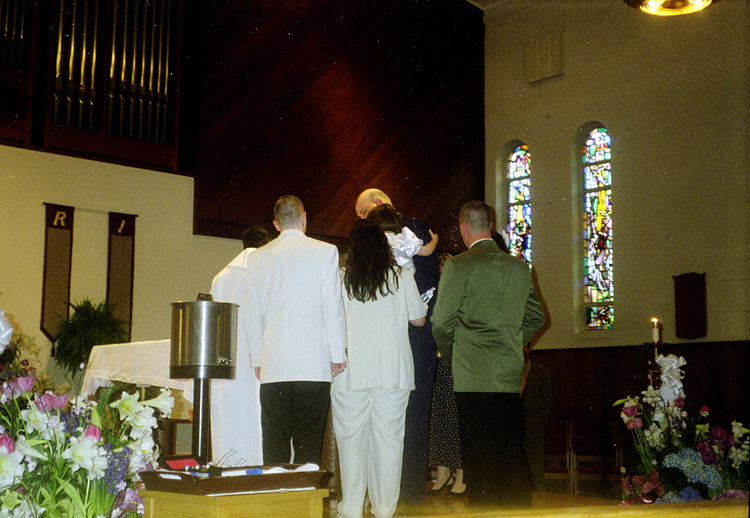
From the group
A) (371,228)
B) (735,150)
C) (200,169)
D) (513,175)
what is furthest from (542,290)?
(371,228)

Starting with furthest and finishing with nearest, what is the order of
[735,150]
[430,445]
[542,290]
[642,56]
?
[542,290]
[642,56]
[735,150]
[430,445]

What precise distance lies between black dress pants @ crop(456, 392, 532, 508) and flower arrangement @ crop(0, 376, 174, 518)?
1641mm

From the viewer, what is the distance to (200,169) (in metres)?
8.33

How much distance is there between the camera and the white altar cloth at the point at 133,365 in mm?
5020

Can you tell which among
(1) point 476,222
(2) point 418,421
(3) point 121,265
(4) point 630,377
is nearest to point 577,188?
(4) point 630,377

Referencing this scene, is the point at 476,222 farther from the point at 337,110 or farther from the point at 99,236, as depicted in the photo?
the point at 337,110

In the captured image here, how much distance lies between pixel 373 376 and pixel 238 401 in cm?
101

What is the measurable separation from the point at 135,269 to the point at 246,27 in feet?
9.65

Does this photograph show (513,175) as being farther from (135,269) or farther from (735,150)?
(135,269)

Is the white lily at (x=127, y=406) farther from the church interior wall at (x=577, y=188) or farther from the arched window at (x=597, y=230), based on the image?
the arched window at (x=597, y=230)

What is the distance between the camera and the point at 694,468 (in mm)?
3094

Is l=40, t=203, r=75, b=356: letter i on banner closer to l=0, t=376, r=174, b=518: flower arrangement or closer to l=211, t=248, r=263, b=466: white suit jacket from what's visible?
l=211, t=248, r=263, b=466: white suit jacket

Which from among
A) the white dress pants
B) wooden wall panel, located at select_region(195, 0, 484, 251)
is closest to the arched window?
wooden wall panel, located at select_region(195, 0, 484, 251)

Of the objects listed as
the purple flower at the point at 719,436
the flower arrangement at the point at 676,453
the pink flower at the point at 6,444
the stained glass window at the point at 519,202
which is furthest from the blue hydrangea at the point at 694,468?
the stained glass window at the point at 519,202
